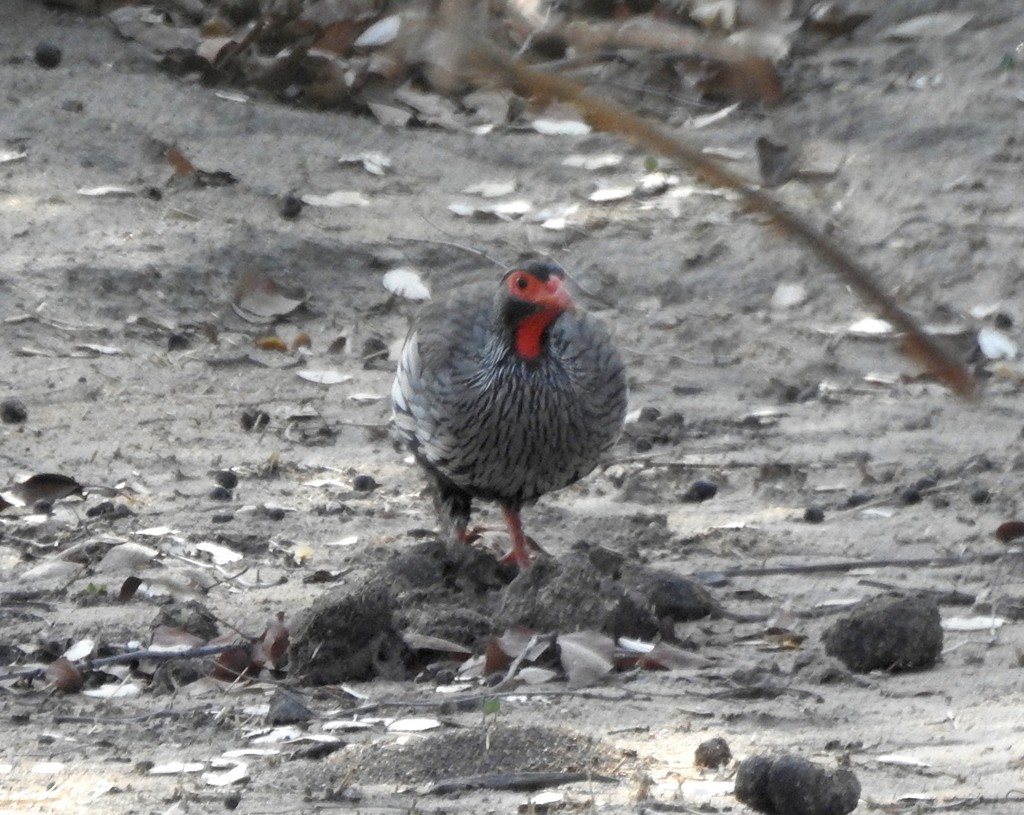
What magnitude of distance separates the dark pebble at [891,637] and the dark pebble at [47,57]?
231 inches

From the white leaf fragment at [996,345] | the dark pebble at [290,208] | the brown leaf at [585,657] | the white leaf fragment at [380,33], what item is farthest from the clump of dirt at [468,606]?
the dark pebble at [290,208]

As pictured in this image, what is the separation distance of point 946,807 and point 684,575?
1910 mm

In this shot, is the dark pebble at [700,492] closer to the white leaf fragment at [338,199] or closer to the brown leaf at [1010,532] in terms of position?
the brown leaf at [1010,532]

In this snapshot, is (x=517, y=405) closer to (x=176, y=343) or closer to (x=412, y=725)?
(x=412, y=725)

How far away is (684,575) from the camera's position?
4965 millimetres

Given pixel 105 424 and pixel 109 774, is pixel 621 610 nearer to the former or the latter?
pixel 109 774

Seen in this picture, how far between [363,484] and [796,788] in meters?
3.12

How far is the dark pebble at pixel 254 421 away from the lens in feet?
21.4

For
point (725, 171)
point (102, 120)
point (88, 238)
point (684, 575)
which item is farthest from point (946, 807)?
point (102, 120)

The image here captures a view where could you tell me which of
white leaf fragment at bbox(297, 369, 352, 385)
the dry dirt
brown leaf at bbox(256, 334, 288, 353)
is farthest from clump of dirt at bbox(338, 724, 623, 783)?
brown leaf at bbox(256, 334, 288, 353)

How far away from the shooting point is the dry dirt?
3514mm

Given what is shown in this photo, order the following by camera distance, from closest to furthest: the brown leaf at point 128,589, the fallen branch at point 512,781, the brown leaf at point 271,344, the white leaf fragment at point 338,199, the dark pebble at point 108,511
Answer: the fallen branch at point 512,781 → the brown leaf at point 128,589 → the dark pebble at point 108,511 → the brown leaf at point 271,344 → the white leaf fragment at point 338,199

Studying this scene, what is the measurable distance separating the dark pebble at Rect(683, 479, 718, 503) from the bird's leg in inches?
25.3

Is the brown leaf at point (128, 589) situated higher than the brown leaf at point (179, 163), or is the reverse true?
the brown leaf at point (179, 163)
